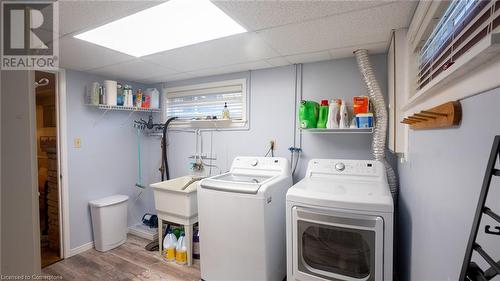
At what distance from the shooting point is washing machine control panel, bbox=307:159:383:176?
2.07 metres

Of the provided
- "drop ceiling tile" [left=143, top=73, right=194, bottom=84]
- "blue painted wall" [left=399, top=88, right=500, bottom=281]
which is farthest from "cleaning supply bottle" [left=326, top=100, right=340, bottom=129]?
"drop ceiling tile" [left=143, top=73, right=194, bottom=84]

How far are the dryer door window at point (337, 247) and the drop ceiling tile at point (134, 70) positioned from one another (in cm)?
226

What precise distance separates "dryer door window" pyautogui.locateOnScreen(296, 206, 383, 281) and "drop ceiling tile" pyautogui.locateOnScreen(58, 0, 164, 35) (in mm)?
1777

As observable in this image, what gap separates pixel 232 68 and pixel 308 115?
1094 mm

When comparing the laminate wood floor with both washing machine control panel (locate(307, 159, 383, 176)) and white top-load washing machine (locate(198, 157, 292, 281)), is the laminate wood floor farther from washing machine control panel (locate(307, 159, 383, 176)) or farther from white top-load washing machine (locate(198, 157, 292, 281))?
washing machine control panel (locate(307, 159, 383, 176))

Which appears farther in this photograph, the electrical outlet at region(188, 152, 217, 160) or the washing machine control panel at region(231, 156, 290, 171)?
the electrical outlet at region(188, 152, 217, 160)

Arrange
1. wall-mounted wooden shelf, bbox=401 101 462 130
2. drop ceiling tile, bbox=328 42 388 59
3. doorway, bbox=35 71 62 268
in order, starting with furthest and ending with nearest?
doorway, bbox=35 71 62 268, drop ceiling tile, bbox=328 42 388 59, wall-mounted wooden shelf, bbox=401 101 462 130

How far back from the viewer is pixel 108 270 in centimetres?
247

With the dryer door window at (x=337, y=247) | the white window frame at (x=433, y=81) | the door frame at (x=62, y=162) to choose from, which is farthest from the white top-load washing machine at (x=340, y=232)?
the door frame at (x=62, y=162)

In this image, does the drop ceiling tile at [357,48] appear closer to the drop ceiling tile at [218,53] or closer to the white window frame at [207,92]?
the drop ceiling tile at [218,53]

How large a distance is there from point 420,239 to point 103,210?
315 cm

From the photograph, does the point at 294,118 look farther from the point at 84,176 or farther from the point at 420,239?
the point at 84,176

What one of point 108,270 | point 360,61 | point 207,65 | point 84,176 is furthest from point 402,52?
point 84,176

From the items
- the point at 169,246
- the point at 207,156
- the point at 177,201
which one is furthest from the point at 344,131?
the point at 169,246
